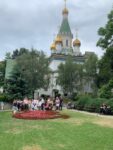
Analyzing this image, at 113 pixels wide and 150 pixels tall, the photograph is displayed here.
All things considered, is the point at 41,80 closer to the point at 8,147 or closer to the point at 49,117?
the point at 49,117

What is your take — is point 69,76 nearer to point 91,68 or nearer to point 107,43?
point 91,68

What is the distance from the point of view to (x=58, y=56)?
91.9m

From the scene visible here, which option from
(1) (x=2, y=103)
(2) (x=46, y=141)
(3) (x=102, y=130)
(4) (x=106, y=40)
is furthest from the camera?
(4) (x=106, y=40)

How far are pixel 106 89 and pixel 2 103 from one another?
13.3 m

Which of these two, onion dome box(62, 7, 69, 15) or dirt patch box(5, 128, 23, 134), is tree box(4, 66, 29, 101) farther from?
onion dome box(62, 7, 69, 15)

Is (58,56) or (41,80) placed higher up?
(58,56)

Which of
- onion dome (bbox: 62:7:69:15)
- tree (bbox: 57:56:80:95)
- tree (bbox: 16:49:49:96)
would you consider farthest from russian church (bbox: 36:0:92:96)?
tree (bbox: 16:49:49:96)

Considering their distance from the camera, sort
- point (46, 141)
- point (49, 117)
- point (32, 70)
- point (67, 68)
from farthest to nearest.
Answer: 1. point (67, 68)
2. point (32, 70)
3. point (49, 117)
4. point (46, 141)

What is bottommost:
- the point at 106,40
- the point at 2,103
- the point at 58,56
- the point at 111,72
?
the point at 2,103

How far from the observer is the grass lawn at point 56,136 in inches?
633

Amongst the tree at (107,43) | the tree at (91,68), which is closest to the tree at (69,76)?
the tree at (91,68)

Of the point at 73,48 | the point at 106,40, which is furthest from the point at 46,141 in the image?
the point at 73,48

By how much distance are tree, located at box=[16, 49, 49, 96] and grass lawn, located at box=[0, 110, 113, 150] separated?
45573 mm

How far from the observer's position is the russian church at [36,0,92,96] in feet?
294
